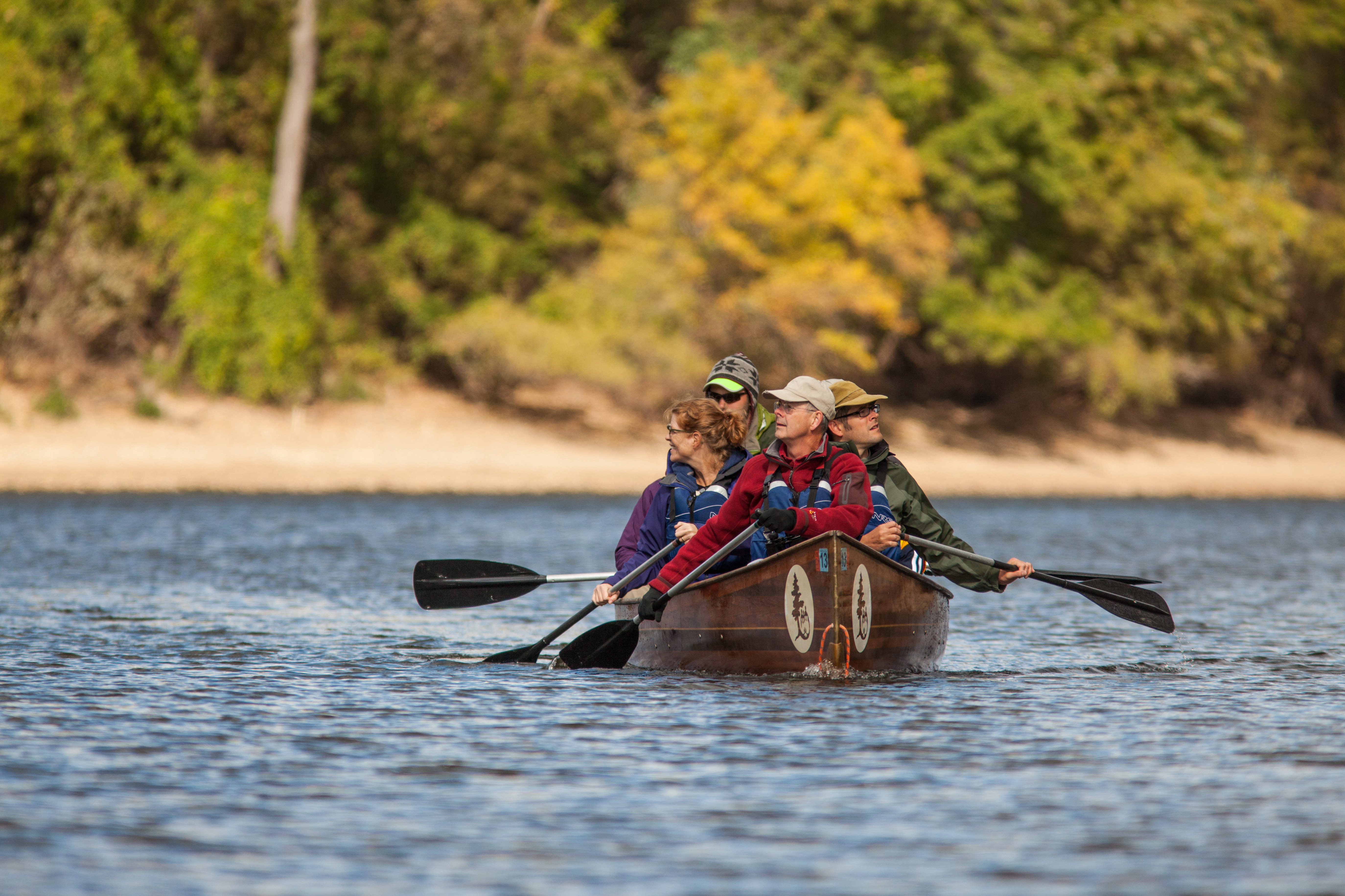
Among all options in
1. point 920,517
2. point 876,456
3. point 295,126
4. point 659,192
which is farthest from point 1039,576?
point 295,126

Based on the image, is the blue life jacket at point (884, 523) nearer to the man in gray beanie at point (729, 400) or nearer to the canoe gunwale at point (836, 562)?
the canoe gunwale at point (836, 562)

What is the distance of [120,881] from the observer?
6273 millimetres

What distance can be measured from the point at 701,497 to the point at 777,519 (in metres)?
1.60

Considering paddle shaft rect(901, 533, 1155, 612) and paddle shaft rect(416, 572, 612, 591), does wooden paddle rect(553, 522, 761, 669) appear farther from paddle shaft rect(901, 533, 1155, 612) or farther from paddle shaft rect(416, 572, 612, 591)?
paddle shaft rect(901, 533, 1155, 612)

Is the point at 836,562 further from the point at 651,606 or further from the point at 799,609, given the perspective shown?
the point at 651,606

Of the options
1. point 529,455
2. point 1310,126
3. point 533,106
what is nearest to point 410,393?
point 529,455

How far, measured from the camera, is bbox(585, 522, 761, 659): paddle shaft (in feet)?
34.4

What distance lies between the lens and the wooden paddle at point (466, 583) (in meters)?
13.1

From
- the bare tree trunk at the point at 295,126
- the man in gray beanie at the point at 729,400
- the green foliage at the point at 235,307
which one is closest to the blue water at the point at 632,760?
the man in gray beanie at the point at 729,400

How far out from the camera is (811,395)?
32.6 ft

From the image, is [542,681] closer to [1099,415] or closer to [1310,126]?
[1099,415]

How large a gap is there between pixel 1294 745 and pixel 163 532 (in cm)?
1850

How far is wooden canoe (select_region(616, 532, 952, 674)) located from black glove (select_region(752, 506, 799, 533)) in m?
0.37

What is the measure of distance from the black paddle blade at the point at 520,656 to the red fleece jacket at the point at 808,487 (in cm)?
251
